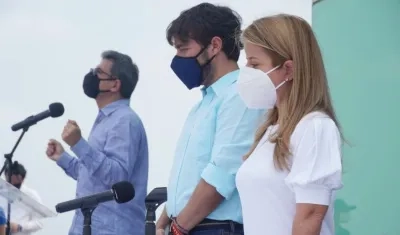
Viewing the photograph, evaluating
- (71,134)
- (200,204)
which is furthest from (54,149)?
(200,204)

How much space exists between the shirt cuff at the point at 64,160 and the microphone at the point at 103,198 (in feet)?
2.56

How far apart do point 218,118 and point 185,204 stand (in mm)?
330

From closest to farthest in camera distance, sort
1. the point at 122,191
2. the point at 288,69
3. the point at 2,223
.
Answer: the point at 288,69 → the point at 122,191 → the point at 2,223

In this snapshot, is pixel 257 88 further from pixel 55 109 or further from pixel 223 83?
pixel 55 109

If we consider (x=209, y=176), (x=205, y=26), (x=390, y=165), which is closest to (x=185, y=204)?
(x=209, y=176)

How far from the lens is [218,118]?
2.69 metres

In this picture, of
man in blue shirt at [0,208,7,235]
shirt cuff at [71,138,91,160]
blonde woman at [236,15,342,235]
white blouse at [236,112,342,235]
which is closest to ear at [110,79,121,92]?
shirt cuff at [71,138,91,160]

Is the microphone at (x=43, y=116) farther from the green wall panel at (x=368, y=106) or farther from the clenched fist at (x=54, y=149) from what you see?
the green wall panel at (x=368, y=106)

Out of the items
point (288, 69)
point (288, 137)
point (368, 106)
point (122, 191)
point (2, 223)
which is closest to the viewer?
point (288, 137)

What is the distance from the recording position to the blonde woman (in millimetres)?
1938

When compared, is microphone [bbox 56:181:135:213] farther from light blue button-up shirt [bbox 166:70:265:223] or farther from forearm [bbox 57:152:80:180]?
forearm [bbox 57:152:80:180]

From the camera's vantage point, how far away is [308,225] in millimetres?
1912

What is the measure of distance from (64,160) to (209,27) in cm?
117

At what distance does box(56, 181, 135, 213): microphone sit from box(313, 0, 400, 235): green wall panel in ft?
3.00
